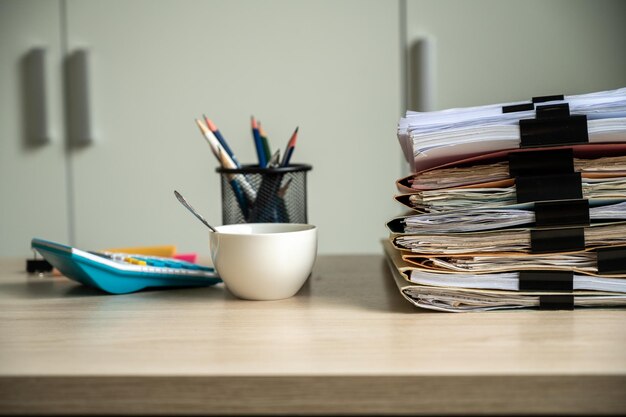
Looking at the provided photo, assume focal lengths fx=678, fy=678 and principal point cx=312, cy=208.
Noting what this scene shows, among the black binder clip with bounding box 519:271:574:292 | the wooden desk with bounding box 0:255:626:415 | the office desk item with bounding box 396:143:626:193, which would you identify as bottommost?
the wooden desk with bounding box 0:255:626:415

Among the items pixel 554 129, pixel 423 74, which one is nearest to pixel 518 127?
pixel 554 129

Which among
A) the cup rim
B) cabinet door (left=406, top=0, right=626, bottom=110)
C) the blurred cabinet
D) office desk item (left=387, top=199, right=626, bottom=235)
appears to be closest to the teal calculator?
the cup rim

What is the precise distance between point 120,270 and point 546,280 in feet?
1.40

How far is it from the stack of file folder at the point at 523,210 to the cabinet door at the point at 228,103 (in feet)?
4.16

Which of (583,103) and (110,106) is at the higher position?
(110,106)

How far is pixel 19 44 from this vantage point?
196 centimetres

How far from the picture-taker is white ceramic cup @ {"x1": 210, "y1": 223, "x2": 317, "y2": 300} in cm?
66

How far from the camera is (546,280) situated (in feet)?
1.99

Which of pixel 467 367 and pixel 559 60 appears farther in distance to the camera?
pixel 559 60

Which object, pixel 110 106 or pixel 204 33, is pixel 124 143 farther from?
pixel 204 33

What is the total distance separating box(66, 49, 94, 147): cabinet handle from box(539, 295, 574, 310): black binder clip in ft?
5.30

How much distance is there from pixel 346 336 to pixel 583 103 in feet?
1.00

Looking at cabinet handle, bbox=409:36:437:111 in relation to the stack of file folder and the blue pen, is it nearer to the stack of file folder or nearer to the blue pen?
the blue pen

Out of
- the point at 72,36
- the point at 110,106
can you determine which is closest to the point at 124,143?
the point at 110,106
